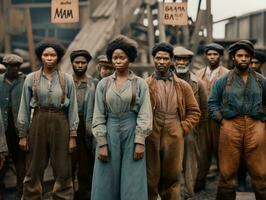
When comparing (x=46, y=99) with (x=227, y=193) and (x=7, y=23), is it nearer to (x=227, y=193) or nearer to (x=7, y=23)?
(x=227, y=193)

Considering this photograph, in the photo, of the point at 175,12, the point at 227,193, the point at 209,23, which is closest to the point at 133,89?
the point at 227,193

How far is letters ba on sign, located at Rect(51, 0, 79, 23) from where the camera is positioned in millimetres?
7879

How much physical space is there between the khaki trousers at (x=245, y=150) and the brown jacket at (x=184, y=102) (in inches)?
18.6

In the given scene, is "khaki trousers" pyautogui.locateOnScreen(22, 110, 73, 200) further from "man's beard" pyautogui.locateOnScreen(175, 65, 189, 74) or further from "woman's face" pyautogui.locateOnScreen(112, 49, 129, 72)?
"man's beard" pyautogui.locateOnScreen(175, 65, 189, 74)

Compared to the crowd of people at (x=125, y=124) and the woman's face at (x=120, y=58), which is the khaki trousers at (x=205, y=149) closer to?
the crowd of people at (x=125, y=124)

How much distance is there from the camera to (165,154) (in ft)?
19.3

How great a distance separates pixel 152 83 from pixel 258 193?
176 cm

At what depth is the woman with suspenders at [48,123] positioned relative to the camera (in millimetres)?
6117

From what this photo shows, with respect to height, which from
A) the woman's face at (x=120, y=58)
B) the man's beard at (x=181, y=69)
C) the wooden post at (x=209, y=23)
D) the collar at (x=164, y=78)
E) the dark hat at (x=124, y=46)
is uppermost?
the wooden post at (x=209, y=23)

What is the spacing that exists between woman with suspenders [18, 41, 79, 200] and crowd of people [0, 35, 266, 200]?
0.4 inches

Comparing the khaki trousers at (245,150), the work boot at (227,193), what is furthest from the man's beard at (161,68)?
the work boot at (227,193)

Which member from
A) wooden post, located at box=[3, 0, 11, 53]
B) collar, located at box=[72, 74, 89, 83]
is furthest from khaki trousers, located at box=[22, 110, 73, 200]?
wooden post, located at box=[3, 0, 11, 53]

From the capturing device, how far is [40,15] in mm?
13328

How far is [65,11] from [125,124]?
3.00 m
